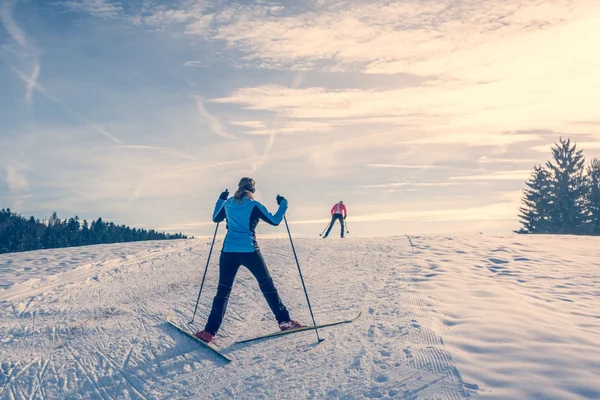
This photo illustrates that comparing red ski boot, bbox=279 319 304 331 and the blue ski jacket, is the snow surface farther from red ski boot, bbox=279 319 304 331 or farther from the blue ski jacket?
the blue ski jacket

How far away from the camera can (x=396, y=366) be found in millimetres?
5965

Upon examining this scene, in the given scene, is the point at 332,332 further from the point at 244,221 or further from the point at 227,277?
the point at 244,221

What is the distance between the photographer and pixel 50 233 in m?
74.2

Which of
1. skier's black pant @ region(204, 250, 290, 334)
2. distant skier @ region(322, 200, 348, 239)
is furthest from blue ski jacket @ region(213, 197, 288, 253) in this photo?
distant skier @ region(322, 200, 348, 239)

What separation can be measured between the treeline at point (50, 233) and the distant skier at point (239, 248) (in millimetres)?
62338

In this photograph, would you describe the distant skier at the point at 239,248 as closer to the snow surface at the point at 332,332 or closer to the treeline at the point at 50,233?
the snow surface at the point at 332,332

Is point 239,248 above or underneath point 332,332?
above

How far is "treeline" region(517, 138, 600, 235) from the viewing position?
4794cm

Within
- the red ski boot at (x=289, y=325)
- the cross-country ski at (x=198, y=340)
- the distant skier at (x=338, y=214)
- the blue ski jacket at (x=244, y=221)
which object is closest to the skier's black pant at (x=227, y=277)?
the blue ski jacket at (x=244, y=221)

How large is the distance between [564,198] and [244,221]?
5118 cm

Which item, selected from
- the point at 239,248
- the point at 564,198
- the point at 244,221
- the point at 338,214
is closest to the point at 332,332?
the point at 239,248

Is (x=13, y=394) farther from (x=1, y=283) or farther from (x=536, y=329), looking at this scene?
(x=1, y=283)

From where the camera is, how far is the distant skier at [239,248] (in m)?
7.27

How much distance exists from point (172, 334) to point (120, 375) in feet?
5.20
